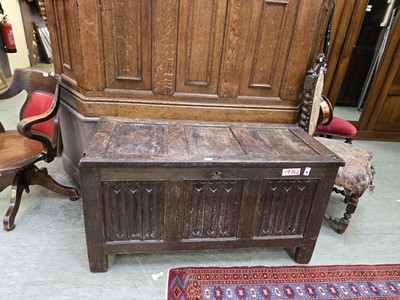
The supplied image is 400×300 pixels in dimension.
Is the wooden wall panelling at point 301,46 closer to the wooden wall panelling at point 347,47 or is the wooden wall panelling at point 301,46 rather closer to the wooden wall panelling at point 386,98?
the wooden wall panelling at point 347,47

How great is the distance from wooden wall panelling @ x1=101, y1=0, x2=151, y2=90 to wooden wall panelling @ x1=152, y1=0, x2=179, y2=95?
0.14 ft

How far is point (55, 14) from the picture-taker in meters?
1.97

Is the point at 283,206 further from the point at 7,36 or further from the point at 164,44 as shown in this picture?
the point at 7,36

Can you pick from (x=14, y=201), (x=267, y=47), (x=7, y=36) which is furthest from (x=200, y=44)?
(x=7, y=36)

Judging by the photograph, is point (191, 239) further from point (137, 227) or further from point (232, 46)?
point (232, 46)

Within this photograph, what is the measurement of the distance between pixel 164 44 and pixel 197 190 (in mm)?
948

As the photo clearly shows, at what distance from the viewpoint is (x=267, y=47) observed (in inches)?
72.1

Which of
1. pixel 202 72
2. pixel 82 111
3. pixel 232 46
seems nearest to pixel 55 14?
pixel 82 111

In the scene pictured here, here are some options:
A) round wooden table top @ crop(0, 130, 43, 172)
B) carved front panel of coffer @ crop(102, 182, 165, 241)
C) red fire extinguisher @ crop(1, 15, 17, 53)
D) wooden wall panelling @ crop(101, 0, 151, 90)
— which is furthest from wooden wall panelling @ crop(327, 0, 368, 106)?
red fire extinguisher @ crop(1, 15, 17, 53)

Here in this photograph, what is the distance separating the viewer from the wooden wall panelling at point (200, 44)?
1.69 meters

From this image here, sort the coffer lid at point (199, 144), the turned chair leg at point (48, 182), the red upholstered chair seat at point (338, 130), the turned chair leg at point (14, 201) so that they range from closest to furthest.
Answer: the coffer lid at point (199, 144) → the turned chair leg at point (14, 201) → the turned chair leg at point (48, 182) → the red upholstered chair seat at point (338, 130)

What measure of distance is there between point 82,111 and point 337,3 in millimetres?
2968

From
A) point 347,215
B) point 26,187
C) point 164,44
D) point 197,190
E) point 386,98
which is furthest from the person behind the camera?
point 386,98

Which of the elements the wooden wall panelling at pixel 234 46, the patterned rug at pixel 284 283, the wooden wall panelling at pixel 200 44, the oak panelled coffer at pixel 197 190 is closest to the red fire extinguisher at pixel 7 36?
the oak panelled coffer at pixel 197 190
